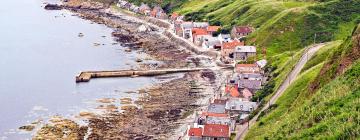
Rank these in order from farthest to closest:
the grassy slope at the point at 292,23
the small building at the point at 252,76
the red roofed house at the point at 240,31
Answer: the red roofed house at the point at 240,31 → the grassy slope at the point at 292,23 → the small building at the point at 252,76

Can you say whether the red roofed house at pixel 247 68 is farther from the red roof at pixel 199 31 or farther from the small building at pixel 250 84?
the red roof at pixel 199 31


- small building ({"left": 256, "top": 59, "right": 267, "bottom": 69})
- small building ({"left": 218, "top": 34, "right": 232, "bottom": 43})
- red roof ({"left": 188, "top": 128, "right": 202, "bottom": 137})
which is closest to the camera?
red roof ({"left": 188, "top": 128, "right": 202, "bottom": 137})

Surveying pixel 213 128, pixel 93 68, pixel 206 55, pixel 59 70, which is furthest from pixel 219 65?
pixel 213 128

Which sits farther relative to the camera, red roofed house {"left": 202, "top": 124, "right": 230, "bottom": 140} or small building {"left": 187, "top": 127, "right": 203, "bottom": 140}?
small building {"left": 187, "top": 127, "right": 203, "bottom": 140}

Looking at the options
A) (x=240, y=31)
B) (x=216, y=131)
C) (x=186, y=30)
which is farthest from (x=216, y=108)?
(x=186, y=30)

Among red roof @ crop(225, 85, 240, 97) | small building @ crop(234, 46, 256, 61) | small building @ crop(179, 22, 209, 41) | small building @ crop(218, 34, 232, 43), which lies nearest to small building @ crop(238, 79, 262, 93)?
red roof @ crop(225, 85, 240, 97)

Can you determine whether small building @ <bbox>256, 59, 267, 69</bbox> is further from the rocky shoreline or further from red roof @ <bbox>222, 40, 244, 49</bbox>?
red roof @ <bbox>222, 40, 244, 49</bbox>

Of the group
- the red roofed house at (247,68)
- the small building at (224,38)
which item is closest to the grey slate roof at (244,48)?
the small building at (224,38)

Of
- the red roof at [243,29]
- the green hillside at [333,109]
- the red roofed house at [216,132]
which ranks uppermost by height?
the green hillside at [333,109]
